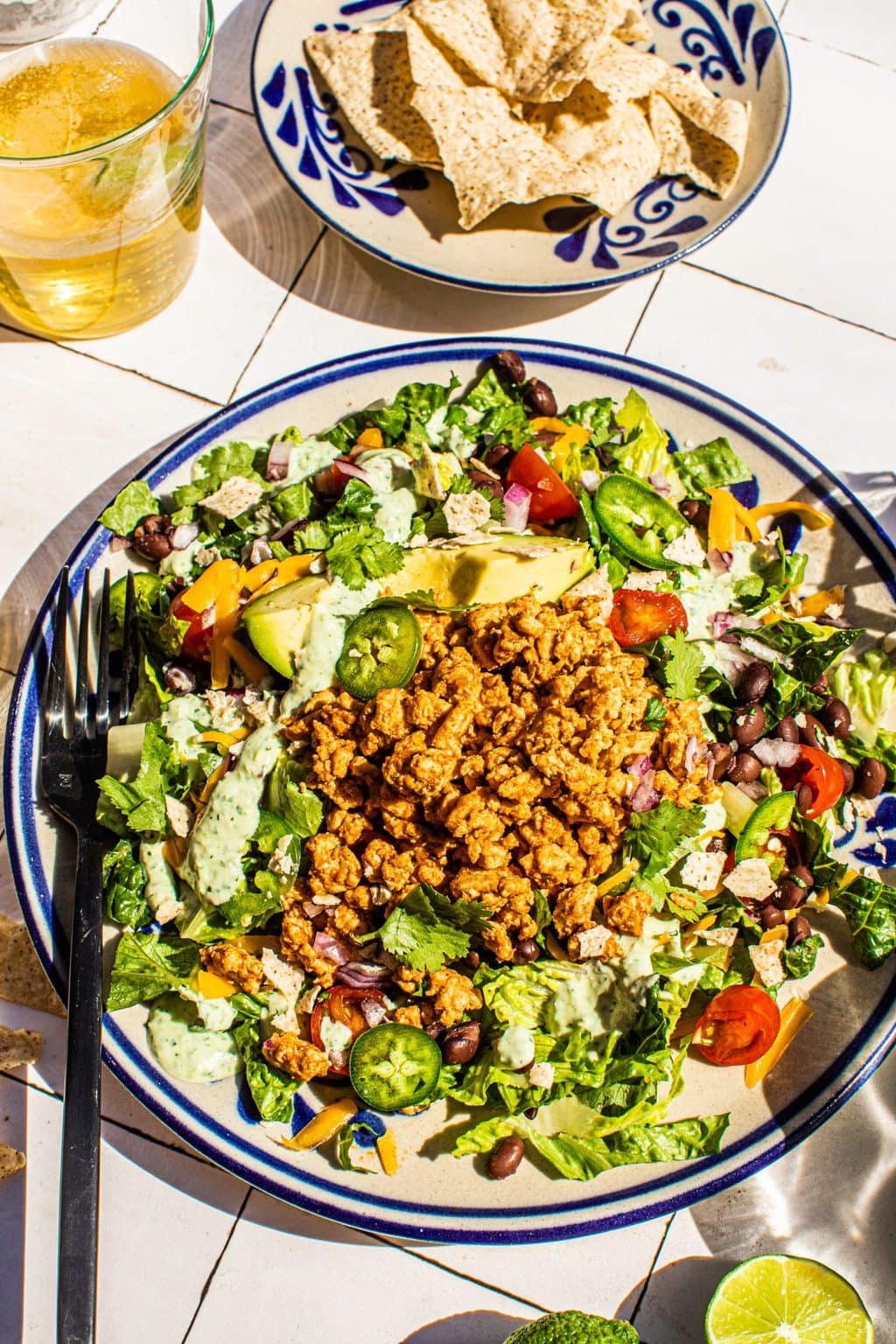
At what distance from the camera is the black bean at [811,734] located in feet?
10.9

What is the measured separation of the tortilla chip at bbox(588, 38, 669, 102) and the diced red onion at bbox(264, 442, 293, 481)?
5.01 feet

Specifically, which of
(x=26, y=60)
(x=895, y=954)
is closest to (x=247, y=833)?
(x=895, y=954)

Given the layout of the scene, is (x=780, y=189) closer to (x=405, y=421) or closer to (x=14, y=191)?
(x=405, y=421)

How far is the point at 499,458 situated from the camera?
3516mm

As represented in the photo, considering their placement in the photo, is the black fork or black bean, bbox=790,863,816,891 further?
black bean, bbox=790,863,816,891

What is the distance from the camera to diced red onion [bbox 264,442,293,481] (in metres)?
3.57

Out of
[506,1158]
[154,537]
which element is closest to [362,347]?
[154,537]

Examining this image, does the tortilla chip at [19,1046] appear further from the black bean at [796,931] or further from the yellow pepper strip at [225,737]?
the black bean at [796,931]

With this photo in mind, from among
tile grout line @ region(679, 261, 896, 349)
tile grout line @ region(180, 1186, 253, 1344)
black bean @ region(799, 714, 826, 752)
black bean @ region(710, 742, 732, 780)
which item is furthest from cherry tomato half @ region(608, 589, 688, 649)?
tile grout line @ region(180, 1186, 253, 1344)

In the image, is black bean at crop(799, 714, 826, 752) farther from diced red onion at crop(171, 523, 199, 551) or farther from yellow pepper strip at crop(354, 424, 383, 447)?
diced red onion at crop(171, 523, 199, 551)

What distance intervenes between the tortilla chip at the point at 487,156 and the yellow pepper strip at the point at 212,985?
91.7 inches

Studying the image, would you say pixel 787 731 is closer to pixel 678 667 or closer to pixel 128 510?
pixel 678 667

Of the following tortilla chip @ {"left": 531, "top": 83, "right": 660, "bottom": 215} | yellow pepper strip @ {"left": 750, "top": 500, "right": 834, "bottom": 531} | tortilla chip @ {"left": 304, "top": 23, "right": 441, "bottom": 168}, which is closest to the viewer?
yellow pepper strip @ {"left": 750, "top": 500, "right": 834, "bottom": 531}

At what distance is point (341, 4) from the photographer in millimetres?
4117
